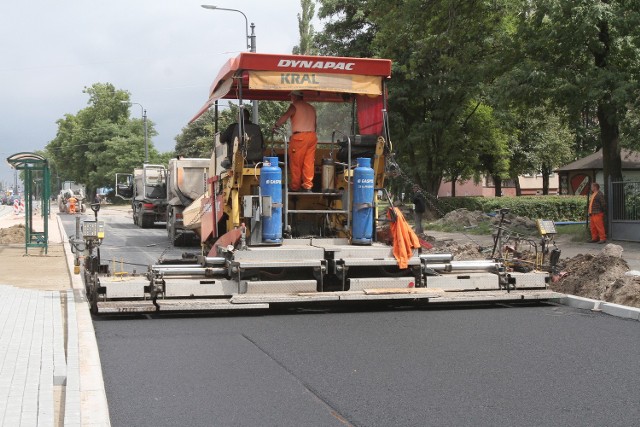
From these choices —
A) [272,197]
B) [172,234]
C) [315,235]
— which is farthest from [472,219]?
[272,197]

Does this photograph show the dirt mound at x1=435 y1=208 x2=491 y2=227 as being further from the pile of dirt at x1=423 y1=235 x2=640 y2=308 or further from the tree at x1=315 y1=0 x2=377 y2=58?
the pile of dirt at x1=423 y1=235 x2=640 y2=308

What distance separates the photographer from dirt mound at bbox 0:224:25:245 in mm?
23703

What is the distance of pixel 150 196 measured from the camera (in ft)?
115

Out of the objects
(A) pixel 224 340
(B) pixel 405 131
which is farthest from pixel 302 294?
(B) pixel 405 131

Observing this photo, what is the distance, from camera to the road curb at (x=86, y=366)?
5521 mm

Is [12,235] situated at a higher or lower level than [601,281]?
higher

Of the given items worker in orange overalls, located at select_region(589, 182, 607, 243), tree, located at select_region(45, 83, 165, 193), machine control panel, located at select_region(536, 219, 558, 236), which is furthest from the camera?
tree, located at select_region(45, 83, 165, 193)

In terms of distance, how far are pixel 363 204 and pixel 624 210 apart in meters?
12.2

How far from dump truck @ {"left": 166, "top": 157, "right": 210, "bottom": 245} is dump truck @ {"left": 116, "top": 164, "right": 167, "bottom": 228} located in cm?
903

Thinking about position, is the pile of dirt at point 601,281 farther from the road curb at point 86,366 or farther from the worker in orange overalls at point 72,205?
the worker in orange overalls at point 72,205

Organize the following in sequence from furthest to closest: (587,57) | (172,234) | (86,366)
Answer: (172,234) < (587,57) < (86,366)

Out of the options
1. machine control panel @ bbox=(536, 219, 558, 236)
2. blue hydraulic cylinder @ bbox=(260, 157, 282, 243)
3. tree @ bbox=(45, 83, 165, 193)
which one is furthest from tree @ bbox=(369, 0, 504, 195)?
tree @ bbox=(45, 83, 165, 193)

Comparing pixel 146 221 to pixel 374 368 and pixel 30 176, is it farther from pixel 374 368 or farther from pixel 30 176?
pixel 374 368

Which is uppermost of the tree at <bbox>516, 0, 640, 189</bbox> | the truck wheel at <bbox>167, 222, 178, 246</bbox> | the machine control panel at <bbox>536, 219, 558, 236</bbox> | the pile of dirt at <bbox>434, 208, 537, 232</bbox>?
the tree at <bbox>516, 0, 640, 189</bbox>
